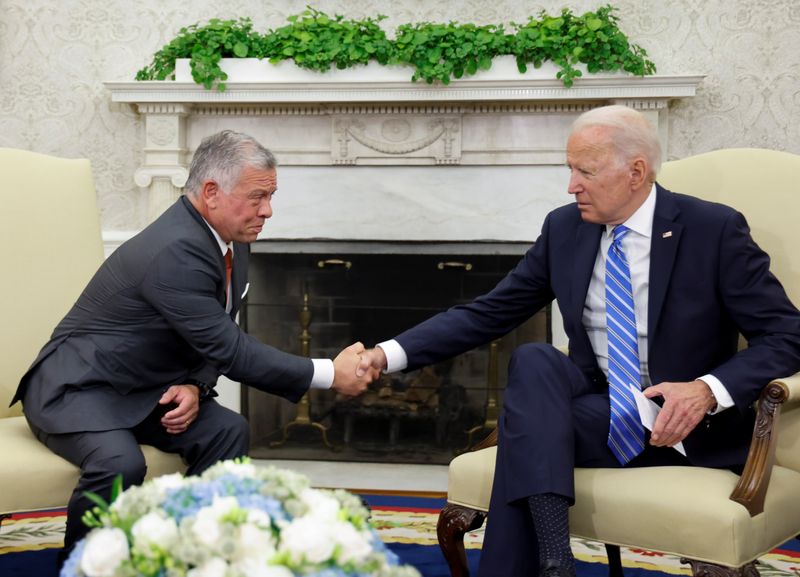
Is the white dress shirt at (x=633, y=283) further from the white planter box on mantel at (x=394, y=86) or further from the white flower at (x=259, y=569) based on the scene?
the white planter box on mantel at (x=394, y=86)

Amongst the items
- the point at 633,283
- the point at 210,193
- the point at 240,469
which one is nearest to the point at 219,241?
the point at 210,193

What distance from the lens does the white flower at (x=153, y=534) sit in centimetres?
113

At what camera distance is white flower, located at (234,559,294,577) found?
1.12 metres

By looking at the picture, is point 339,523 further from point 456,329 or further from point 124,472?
point 456,329

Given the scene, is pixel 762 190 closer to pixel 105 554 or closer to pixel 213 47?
pixel 105 554

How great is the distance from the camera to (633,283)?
2305 mm

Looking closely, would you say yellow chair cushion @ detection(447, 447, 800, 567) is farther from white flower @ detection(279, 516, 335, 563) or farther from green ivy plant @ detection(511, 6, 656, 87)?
green ivy plant @ detection(511, 6, 656, 87)

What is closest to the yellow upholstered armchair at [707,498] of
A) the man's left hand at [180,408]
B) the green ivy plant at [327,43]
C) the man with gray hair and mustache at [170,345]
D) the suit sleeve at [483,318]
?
the suit sleeve at [483,318]

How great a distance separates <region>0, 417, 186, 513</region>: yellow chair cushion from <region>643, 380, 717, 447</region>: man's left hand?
44.7 inches

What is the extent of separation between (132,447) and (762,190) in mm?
1666

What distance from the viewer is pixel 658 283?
7.38ft

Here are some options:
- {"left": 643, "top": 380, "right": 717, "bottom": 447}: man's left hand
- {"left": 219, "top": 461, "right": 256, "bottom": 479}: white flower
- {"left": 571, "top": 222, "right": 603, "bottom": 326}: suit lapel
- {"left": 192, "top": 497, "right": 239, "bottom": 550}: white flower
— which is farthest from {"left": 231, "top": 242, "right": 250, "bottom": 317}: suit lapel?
{"left": 192, "top": 497, "right": 239, "bottom": 550}: white flower

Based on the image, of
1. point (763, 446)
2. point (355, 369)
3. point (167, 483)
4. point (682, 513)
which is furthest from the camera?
point (355, 369)

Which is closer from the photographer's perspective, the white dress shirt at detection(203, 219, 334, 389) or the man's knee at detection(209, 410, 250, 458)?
the man's knee at detection(209, 410, 250, 458)
